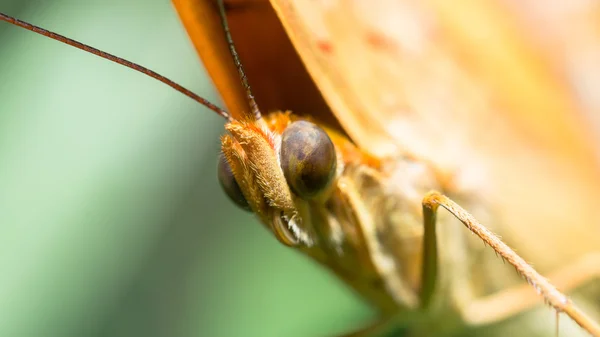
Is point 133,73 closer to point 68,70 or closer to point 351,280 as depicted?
point 68,70

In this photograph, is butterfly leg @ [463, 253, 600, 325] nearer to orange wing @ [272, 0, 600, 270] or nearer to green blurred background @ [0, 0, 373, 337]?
orange wing @ [272, 0, 600, 270]

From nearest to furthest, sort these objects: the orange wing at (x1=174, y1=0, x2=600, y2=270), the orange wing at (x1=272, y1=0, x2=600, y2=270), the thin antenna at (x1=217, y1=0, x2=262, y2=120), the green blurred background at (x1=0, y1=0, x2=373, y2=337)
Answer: the thin antenna at (x1=217, y1=0, x2=262, y2=120) → the orange wing at (x1=174, y1=0, x2=600, y2=270) → the orange wing at (x1=272, y1=0, x2=600, y2=270) → the green blurred background at (x1=0, y1=0, x2=373, y2=337)

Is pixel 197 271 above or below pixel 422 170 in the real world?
below

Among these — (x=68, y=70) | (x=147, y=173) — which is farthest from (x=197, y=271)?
(x=68, y=70)

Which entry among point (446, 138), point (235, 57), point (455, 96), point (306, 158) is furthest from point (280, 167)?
point (455, 96)

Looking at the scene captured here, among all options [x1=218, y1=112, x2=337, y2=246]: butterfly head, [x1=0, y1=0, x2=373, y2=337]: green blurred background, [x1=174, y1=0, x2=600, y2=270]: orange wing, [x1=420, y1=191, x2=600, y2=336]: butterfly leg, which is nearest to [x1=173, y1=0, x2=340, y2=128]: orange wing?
[x1=174, y1=0, x2=600, y2=270]: orange wing

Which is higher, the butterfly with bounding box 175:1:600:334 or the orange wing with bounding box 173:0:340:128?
the butterfly with bounding box 175:1:600:334

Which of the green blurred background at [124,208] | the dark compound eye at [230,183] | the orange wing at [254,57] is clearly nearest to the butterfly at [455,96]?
the orange wing at [254,57]

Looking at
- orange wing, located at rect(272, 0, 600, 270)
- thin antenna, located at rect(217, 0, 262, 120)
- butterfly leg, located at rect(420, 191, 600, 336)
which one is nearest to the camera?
butterfly leg, located at rect(420, 191, 600, 336)
